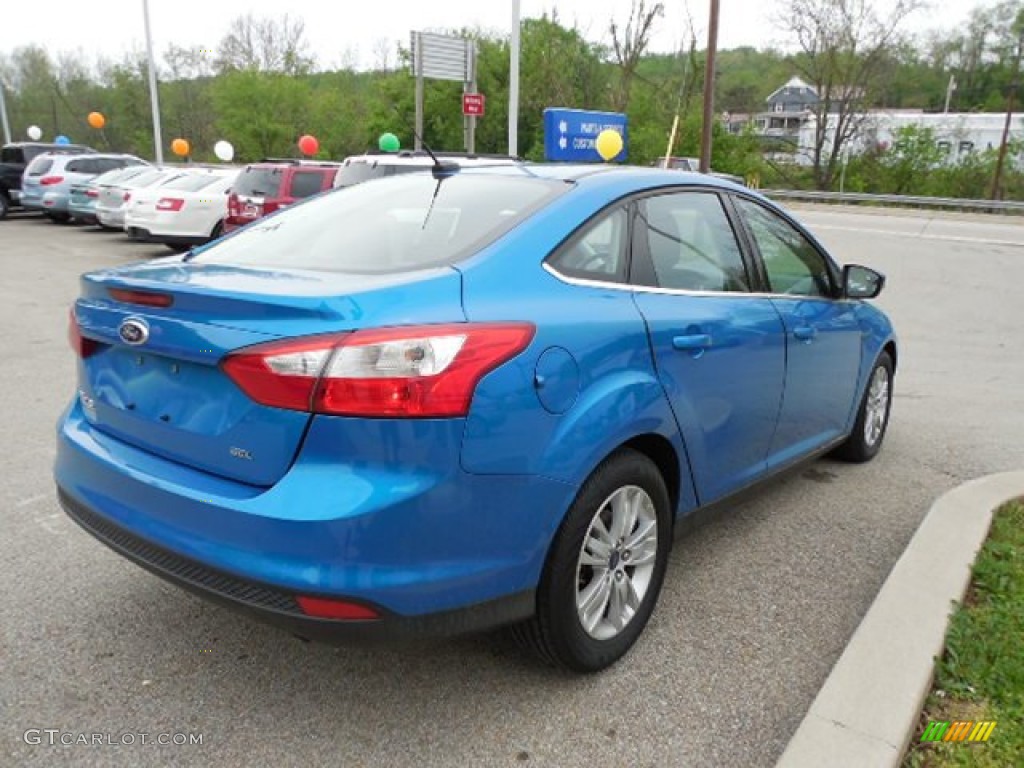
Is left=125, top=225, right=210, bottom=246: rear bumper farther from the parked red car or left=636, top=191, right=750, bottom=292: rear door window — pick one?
left=636, top=191, right=750, bottom=292: rear door window

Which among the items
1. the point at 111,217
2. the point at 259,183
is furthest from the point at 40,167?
the point at 259,183

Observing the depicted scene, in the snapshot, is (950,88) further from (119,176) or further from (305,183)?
(305,183)

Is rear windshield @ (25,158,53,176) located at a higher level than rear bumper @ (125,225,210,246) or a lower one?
higher

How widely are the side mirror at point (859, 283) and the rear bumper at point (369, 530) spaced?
258 cm

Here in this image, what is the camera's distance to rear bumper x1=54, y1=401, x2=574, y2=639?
2041 millimetres

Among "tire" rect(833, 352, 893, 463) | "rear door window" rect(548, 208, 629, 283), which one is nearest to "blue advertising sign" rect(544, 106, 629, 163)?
"tire" rect(833, 352, 893, 463)

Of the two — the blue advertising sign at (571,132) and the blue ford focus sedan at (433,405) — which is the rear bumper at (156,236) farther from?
the blue ford focus sedan at (433,405)

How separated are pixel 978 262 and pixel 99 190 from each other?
17420 mm

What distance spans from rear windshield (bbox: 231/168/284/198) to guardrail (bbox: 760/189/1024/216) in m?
22.6

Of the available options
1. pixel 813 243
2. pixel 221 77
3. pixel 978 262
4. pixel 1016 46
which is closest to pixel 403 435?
pixel 813 243

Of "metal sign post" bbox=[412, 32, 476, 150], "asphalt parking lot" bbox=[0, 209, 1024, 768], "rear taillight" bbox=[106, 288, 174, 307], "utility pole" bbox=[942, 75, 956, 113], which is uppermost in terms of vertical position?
"utility pole" bbox=[942, 75, 956, 113]

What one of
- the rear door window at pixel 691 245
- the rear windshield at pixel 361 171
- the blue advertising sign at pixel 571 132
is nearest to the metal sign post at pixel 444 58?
the blue advertising sign at pixel 571 132

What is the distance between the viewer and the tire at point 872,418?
15.5ft

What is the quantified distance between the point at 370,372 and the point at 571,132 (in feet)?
55.8
